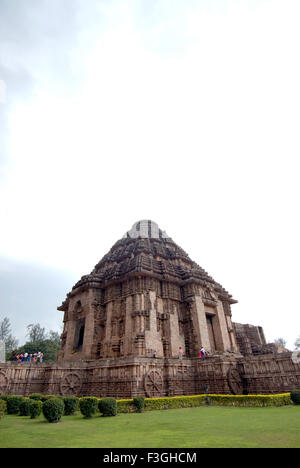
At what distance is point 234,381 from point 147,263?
14.2 meters

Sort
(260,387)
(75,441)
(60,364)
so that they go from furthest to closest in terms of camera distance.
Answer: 1. (60,364)
2. (260,387)
3. (75,441)

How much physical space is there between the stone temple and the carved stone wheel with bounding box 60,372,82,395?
0.23 feet

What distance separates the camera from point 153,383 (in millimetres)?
18438

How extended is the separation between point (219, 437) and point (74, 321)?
26791mm

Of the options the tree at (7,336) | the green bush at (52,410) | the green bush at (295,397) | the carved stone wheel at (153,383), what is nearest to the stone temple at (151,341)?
the carved stone wheel at (153,383)

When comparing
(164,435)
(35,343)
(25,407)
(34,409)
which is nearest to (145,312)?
(25,407)

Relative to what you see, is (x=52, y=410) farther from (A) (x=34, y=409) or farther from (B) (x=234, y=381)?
(B) (x=234, y=381)

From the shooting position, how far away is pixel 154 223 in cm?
4375
